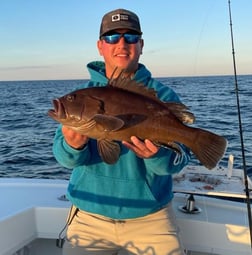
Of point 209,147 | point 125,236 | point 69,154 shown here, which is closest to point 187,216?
point 125,236

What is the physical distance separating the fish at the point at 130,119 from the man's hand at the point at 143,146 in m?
0.03

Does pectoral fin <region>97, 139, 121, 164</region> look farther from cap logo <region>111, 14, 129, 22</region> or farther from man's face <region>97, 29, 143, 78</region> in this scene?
cap logo <region>111, 14, 129, 22</region>

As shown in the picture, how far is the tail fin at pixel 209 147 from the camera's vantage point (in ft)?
8.25

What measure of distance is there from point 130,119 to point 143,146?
0.67ft

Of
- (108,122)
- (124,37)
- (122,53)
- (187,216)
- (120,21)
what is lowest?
(187,216)

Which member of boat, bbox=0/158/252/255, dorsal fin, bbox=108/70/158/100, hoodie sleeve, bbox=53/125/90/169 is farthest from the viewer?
boat, bbox=0/158/252/255

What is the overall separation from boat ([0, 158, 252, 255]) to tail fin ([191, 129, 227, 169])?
111 centimetres

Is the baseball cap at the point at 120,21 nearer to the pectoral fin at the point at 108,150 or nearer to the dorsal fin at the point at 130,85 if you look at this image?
the dorsal fin at the point at 130,85

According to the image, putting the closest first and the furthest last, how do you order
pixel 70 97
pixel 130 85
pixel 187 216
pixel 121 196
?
pixel 70 97 < pixel 130 85 < pixel 121 196 < pixel 187 216

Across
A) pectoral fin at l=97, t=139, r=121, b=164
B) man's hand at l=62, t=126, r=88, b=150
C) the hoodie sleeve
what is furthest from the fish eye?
the hoodie sleeve

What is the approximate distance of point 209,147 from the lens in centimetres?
253

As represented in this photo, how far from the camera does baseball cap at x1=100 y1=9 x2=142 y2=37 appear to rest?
2.96m

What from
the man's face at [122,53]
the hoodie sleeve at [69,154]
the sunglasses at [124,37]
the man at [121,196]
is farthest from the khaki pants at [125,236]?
the sunglasses at [124,37]

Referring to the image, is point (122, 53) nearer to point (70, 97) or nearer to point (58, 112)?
point (70, 97)
